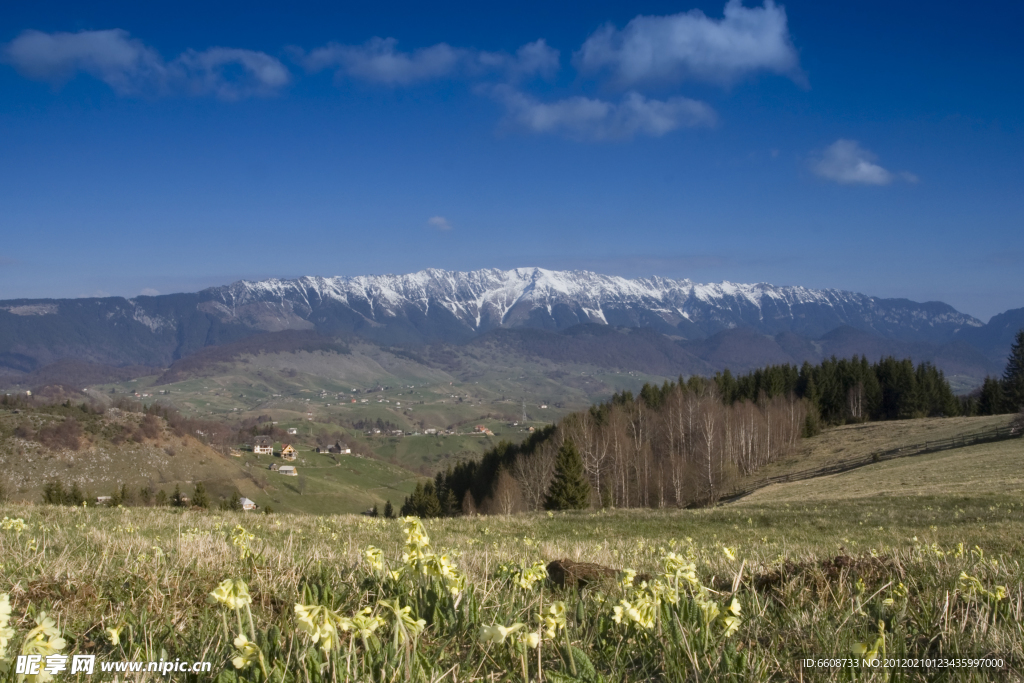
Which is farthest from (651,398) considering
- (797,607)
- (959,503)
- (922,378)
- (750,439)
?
(797,607)

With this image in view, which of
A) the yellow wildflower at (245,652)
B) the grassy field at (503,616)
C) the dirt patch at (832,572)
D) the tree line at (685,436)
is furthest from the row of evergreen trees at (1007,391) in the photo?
the yellow wildflower at (245,652)

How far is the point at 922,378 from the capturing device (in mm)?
88125

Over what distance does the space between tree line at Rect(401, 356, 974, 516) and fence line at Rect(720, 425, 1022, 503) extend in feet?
29.8

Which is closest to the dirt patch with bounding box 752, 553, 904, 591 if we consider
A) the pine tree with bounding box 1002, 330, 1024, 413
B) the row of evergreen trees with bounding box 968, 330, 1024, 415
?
the pine tree with bounding box 1002, 330, 1024, 413

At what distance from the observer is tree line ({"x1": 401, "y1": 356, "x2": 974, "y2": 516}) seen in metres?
63.3

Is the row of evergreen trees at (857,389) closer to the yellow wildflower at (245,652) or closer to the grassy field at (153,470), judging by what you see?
the grassy field at (153,470)

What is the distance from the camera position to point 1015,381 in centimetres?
8238

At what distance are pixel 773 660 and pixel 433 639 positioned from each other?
1586 millimetres

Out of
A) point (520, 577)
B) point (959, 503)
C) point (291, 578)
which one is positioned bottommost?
point (959, 503)

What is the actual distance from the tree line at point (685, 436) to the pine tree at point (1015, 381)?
20.7 feet

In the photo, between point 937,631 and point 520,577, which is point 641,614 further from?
point 937,631

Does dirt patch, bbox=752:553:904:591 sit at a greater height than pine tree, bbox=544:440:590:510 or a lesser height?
greater

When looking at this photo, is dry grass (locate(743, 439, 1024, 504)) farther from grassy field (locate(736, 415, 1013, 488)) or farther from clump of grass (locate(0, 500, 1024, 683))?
clump of grass (locate(0, 500, 1024, 683))

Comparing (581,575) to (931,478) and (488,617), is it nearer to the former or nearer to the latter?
(488,617)
